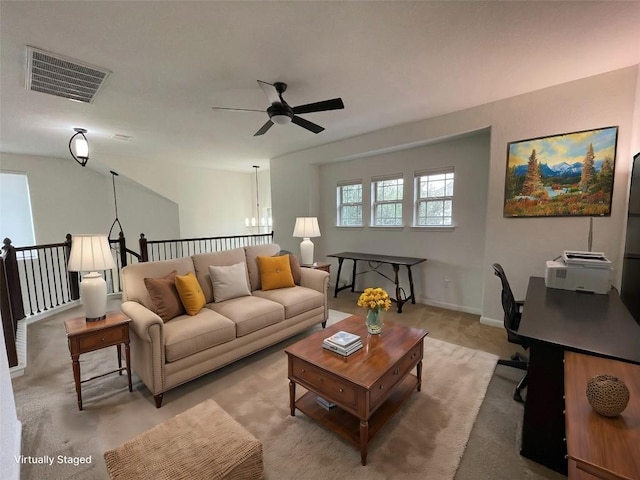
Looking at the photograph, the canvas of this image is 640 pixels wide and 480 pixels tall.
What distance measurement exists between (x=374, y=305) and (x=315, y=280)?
146 centimetres

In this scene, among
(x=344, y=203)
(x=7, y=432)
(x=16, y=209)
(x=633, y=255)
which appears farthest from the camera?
(x=344, y=203)

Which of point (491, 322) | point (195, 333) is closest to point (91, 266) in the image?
point (195, 333)

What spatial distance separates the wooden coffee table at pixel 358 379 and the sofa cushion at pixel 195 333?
768 millimetres

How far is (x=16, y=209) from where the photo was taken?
507 cm

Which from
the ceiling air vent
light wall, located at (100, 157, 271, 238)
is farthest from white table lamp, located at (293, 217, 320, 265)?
light wall, located at (100, 157, 271, 238)

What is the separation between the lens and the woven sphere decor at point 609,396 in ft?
3.05

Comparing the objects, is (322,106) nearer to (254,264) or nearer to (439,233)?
(254,264)

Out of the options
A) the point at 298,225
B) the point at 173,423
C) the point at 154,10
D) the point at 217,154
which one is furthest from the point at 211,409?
the point at 217,154

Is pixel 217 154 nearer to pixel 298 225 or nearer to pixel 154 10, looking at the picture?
pixel 298 225

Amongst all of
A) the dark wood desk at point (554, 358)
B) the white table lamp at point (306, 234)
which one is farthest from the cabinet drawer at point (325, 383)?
the white table lamp at point (306, 234)

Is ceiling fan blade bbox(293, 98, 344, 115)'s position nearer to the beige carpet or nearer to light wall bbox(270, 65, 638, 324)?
light wall bbox(270, 65, 638, 324)

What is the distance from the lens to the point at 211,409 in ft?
5.00

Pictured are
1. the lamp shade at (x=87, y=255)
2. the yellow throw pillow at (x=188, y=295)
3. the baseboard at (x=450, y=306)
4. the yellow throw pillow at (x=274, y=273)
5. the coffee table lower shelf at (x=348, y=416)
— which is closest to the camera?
the coffee table lower shelf at (x=348, y=416)

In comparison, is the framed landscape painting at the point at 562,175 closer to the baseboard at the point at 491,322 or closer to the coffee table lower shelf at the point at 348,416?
the baseboard at the point at 491,322
